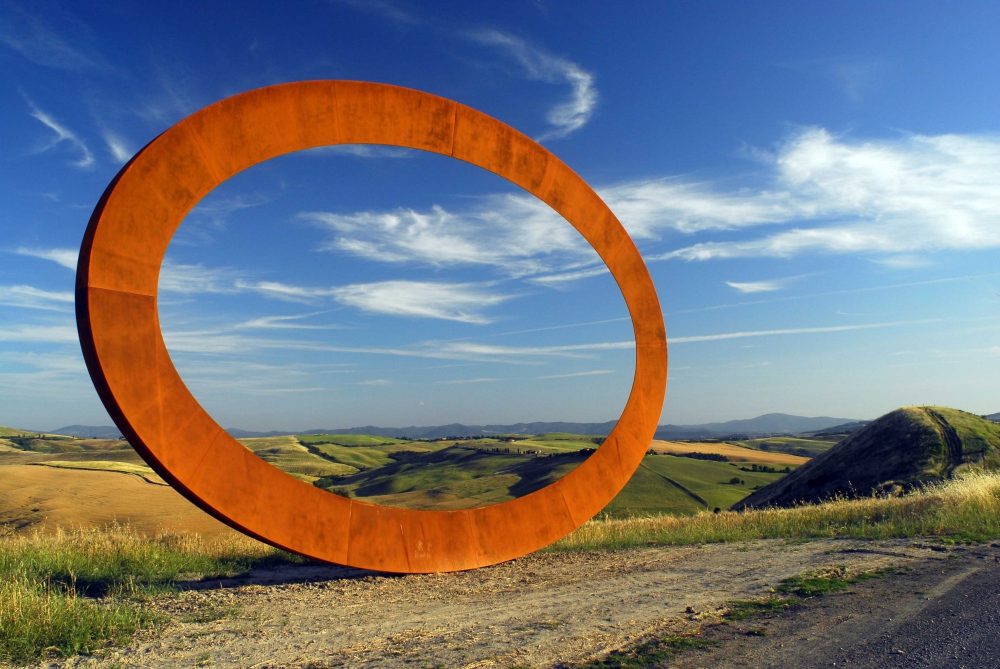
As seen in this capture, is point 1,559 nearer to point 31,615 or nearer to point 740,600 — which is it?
point 31,615

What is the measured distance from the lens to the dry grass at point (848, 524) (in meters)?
11.8

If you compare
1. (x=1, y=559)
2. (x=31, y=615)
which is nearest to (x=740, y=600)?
(x=31, y=615)

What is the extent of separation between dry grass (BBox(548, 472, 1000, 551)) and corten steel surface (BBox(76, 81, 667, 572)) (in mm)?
1758

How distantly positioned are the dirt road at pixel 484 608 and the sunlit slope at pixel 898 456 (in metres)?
13.5

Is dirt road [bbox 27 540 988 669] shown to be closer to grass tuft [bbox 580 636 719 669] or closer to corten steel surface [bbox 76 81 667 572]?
grass tuft [bbox 580 636 719 669]

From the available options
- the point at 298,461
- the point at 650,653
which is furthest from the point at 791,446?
the point at 650,653

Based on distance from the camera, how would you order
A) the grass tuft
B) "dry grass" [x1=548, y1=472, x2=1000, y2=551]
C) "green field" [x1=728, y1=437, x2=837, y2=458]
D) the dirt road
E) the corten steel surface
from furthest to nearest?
"green field" [x1=728, y1=437, x2=837, y2=458], "dry grass" [x1=548, y1=472, x2=1000, y2=551], the corten steel surface, the dirt road, the grass tuft

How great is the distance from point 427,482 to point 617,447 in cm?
4287

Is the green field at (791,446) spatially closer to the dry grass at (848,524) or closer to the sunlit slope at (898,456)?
the sunlit slope at (898,456)

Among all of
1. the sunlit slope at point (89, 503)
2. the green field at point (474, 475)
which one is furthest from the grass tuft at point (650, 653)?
the green field at point (474, 475)

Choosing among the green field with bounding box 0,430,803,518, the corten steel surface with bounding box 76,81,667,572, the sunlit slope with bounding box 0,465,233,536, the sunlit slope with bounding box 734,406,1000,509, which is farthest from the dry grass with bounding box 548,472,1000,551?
the sunlit slope with bounding box 0,465,233,536

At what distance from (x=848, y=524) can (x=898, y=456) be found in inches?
508

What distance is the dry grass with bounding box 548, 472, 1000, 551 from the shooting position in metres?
11.8

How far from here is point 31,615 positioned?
247 inches
